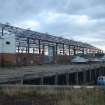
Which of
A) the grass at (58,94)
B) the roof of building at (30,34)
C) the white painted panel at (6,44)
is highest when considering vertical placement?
the roof of building at (30,34)

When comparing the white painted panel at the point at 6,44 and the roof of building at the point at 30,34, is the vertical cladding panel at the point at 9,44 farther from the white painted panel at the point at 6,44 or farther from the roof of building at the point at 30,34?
the roof of building at the point at 30,34

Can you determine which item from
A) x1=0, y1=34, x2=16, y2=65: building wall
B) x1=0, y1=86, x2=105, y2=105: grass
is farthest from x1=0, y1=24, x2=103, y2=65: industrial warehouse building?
x1=0, y1=86, x2=105, y2=105: grass

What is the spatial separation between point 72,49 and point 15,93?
325 feet

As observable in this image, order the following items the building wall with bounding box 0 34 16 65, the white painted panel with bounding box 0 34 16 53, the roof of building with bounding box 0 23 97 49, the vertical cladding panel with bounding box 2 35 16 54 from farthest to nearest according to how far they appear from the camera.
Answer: the roof of building with bounding box 0 23 97 49
the vertical cladding panel with bounding box 2 35 16 54
the white painted panel with bounding box 0 34 16 53
the building wall with bounding box 0 34 16 65

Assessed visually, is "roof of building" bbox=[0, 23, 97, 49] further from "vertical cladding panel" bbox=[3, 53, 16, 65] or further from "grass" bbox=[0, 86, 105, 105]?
"grass" bbox=[0, 86, 105, 105]

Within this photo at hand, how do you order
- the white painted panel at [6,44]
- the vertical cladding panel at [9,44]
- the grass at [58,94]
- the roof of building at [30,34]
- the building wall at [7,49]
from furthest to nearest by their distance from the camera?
the roof of building at [30,34]
the vertical cladding panel at [9,44]
the white painted panel at [6,44]
the building wall at [7,49]
the grass at [58,94]

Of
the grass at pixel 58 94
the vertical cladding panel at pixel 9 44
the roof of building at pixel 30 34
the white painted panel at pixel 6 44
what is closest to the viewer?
the grass at pixel 58 94

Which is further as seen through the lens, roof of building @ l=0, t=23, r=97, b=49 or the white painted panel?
roof of building @ l=0, t=23, r=97, b=49

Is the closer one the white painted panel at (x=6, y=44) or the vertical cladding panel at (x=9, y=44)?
the white painted panel at (x=6, y=44)

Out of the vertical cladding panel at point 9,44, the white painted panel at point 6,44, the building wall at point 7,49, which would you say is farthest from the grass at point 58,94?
the vertical cladding panel at point 9,44

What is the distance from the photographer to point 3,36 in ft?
195

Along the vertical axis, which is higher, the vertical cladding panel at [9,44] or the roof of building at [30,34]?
the roof of building at [30,34]

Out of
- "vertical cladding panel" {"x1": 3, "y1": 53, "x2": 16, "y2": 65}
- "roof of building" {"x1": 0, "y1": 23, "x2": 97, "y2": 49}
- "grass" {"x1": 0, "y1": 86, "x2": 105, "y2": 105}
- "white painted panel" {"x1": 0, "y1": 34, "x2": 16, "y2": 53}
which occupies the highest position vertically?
"roof of building" {"x1": 0, "y1": 23, "x2": 97, "y2": 49}

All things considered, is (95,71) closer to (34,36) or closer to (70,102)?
(34,36)
